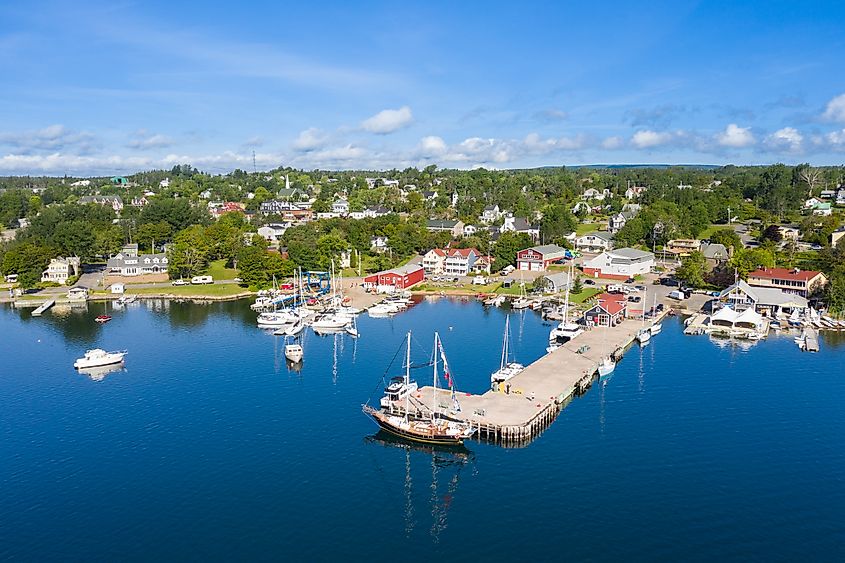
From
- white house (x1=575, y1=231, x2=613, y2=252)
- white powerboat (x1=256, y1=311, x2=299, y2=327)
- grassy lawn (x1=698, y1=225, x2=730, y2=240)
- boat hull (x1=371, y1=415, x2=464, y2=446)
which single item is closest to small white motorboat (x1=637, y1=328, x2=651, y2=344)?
boat hull (x1=371, y1=415, x2=464, y2=446)

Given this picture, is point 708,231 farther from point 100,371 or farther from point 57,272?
point 57,272

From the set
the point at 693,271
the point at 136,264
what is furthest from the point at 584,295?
the point at 136,264

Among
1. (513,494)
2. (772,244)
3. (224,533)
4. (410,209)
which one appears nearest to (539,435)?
(513,494)

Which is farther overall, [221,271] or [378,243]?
[378,243]

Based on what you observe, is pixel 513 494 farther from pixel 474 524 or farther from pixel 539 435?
pixel 539 435

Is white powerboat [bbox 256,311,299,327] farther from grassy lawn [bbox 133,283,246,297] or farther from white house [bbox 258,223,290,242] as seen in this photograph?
white house [bbox 258,223,290,242]

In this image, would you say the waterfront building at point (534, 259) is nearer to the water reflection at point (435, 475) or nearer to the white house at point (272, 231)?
the white house at point (272, 231)

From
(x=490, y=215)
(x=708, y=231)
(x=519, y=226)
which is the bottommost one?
(x=708, y=231)
